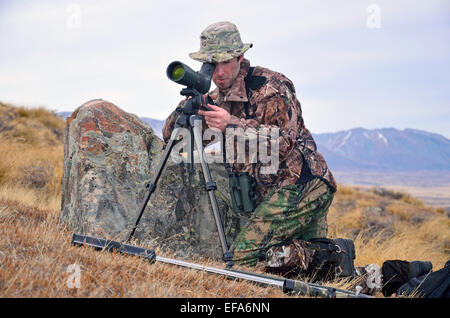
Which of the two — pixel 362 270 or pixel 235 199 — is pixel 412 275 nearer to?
pixel 362 270

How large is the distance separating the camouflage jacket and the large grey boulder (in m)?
0.62

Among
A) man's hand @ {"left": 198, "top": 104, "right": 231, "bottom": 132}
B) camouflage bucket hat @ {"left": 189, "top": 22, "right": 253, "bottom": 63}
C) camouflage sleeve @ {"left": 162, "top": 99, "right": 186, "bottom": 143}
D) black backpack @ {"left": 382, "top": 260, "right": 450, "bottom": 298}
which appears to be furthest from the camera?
camouflage sleeve @ {"left": 162, "top": 99, "right": 186, "bottom": 143}

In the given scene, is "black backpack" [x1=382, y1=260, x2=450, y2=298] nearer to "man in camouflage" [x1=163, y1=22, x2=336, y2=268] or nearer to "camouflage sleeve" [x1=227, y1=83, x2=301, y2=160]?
"man in camouflage" [x1=163, y1=22, x2=336, y2=268]

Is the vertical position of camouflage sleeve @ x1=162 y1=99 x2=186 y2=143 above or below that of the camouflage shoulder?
below

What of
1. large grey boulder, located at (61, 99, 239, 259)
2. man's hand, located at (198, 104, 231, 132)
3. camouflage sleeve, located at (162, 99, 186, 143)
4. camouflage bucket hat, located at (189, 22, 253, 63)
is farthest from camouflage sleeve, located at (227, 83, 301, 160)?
large grey boulder, located at (61, 99, 239, 259)

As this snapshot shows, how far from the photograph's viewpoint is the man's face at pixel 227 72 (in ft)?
13.4

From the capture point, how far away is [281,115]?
3.96 meters

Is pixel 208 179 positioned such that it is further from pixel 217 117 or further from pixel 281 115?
pixel 281 115

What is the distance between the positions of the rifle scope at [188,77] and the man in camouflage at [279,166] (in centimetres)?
43

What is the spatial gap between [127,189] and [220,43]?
6.16 feet

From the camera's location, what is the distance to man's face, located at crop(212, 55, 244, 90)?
407 centimetres

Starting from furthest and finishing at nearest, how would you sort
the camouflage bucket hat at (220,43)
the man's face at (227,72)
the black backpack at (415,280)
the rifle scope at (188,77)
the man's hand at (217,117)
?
the man's face at (227,72), the camouflage bucket hat at (220,43), the man's hand at (217,117), the black backpack at (415,280), the rifle scope at (188,77)

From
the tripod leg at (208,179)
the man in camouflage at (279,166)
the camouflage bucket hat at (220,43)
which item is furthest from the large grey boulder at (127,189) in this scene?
the camouflage bucket hat at (220,43)

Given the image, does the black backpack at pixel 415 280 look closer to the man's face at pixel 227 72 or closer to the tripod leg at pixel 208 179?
the tripod leg at pixel 208 179
